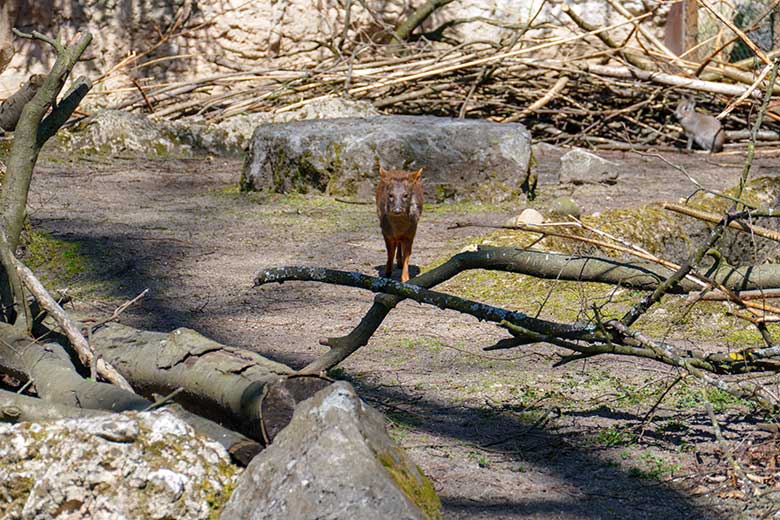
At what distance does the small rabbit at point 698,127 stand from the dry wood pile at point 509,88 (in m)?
0.21

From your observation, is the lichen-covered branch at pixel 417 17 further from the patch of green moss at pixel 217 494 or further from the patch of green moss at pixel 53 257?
the patch of green moss at pixel 217 494

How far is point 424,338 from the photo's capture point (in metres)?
5.45

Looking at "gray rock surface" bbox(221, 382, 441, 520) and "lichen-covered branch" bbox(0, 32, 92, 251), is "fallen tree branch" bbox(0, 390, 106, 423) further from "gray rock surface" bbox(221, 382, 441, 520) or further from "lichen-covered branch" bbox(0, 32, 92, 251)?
"lichen-covered branch" bbox(0, 32, 92, 251)

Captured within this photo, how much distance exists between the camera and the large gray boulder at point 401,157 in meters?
9.48

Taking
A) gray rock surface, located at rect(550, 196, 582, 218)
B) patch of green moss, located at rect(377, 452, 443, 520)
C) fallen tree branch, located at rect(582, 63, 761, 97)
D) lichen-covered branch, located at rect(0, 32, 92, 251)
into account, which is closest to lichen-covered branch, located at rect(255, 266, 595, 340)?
patch of green moss, located at rect(377, 452, 443, 520)

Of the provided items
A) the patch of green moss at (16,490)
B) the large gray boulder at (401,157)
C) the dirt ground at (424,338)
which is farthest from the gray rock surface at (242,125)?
the patch of green moss at (16,490)

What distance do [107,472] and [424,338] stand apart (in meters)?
2.81

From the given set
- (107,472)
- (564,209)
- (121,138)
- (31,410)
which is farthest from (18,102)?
(121,138)

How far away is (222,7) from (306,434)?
39.1 ft

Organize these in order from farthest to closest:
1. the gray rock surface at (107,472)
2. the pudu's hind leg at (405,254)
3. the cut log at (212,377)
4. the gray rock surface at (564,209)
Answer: the gray rock surface at (564,209), the pudu's hind leg at (405,254), the cut log at (212,377), the gray rock surface at (107,472)

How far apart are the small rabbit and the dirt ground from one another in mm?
1599

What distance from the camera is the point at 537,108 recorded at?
12.6 meters

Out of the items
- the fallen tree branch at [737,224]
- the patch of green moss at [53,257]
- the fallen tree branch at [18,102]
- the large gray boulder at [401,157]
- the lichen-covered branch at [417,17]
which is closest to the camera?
the fallen tree branch at [737,224]

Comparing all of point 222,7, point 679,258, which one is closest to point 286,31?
point 222,7
